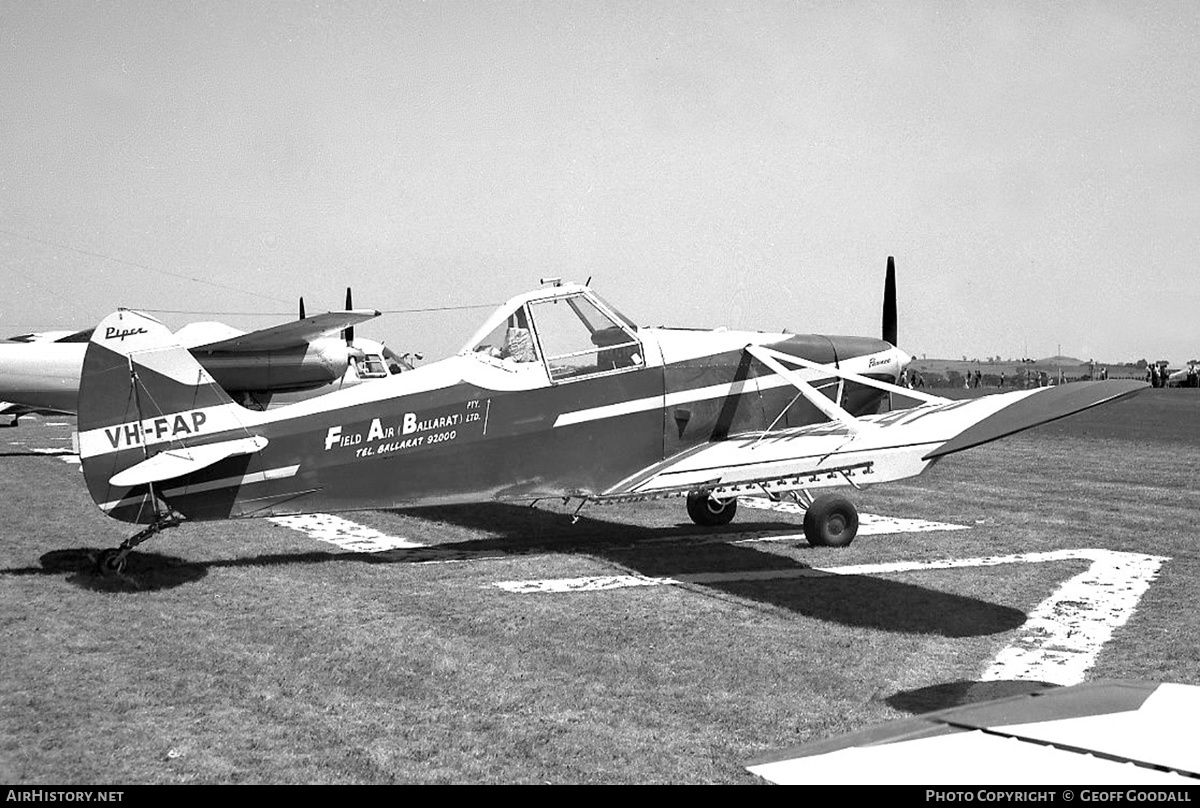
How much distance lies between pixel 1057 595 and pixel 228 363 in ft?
61.2

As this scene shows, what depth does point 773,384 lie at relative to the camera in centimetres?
1134

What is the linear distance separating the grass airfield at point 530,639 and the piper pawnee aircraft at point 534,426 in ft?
2.26

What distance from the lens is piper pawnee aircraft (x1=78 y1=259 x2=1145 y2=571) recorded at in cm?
866

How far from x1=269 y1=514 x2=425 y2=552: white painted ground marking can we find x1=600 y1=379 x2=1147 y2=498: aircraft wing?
8.38 feet

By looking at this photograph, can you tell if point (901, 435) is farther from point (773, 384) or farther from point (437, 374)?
point (437, 374)

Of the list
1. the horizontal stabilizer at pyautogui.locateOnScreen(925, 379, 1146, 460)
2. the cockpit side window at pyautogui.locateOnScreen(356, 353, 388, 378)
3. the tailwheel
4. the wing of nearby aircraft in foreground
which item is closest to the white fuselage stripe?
the tailwheel

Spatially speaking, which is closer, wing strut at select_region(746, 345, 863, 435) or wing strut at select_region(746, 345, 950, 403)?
wing strut at select_region(746, 345, 863, 435)

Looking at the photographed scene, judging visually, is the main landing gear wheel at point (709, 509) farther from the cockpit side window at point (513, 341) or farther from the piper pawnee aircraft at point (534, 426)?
the cockpit side window at point (513, 341)

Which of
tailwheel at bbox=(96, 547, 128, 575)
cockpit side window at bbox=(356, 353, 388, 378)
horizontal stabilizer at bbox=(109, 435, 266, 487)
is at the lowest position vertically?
tailwheel at bbox=(96, 547, 128, 575)

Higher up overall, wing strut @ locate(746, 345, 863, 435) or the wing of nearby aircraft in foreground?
wing strut @ locate(746, 345, 863, 435)

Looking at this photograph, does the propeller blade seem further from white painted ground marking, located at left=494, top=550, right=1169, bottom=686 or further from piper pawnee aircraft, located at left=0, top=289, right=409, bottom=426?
piper pawnee aircraft, located at left=0, top=289, right=409, bottom=426

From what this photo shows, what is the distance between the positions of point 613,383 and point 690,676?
478 cm

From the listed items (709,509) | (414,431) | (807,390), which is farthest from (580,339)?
(709,509)

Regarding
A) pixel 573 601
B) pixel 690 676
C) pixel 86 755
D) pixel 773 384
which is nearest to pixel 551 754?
pixel 690 676
